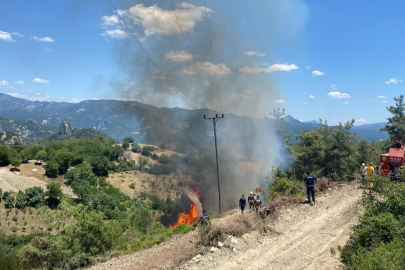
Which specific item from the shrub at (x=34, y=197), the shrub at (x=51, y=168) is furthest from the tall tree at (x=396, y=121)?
the shrub at (x=51, y=168)

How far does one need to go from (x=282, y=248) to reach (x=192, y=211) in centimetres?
4411

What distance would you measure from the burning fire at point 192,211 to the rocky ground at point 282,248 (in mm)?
33335

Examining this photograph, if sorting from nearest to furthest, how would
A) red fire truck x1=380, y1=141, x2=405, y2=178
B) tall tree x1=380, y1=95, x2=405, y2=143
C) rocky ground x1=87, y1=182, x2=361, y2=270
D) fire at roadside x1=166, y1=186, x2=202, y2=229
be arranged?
1. rocky ground x1=87, y1=182, x2=361, y2=270
2. red fire truck x1=380, y1=141, x2=405, y2=178
3. tall tree x1=380, y1=95, x2=405, y2=143
4. fire at roadside x1=166, y1=186, x2=202, y2=229

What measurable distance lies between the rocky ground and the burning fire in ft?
109

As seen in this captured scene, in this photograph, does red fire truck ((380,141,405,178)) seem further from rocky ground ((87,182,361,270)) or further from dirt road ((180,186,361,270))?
dirt road ((180,186,361,270))

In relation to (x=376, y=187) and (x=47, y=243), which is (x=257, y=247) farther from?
(x=47, y=243)

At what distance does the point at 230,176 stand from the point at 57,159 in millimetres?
49274

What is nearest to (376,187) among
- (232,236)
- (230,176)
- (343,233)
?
(343,233)

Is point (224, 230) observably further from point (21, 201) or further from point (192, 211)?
point (21, 201)

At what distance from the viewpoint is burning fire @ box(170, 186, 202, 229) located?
4679cm

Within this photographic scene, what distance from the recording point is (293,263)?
372 inches

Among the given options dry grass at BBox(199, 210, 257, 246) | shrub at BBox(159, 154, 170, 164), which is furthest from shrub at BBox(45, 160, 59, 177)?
dry grass at BBox(199, 210, 257, 246)

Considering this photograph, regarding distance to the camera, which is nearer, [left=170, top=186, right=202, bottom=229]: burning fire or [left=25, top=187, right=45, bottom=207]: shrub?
[left=170, top=186, right=202, bottom=229]: burning fire

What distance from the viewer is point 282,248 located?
34.8 feet
